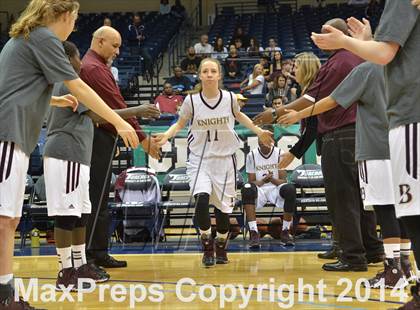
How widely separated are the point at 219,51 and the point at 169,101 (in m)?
3.93

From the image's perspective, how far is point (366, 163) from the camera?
4.94m

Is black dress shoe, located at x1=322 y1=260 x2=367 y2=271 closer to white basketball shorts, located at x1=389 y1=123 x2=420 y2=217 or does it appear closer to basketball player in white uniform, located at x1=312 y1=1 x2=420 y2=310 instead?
basketball player in white uniform, located at x1=312 y1=1 x2=420 y2=310

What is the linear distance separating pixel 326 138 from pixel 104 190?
6.63 ft

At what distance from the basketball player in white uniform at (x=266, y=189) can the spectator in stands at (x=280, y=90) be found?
11.7ft

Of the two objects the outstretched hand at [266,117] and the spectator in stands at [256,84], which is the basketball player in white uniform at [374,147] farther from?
the spectator in stands at [256,84]

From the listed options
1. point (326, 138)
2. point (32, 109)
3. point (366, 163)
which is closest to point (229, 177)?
point (326, 138)

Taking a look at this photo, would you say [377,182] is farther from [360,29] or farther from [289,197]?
[289,197]

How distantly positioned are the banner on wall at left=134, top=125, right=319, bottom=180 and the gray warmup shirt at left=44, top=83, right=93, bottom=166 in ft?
4.40

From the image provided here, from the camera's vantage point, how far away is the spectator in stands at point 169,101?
37.8ft

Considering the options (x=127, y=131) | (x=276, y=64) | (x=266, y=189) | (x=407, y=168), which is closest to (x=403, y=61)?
(x=407, y=168)

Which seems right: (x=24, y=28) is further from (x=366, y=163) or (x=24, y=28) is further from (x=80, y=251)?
(x=366, y=163)

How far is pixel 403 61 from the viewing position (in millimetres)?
3168

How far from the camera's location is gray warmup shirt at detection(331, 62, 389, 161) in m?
4.91

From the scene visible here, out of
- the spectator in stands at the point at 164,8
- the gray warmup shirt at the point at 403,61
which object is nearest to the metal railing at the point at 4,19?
the spectator in stands at the point at 164,8
